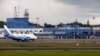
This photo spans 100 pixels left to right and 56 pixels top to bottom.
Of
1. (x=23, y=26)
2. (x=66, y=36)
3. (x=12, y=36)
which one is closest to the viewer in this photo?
(x=12, y=36)

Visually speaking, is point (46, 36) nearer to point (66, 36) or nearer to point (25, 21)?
point (66, 36)

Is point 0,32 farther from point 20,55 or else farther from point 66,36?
point 20,55

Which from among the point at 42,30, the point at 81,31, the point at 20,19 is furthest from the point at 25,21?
the point at 81,31

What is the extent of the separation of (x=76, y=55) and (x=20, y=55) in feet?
21.0

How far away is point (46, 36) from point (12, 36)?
41.6 metres

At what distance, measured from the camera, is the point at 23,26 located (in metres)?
179

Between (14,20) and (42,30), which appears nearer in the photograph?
(42,30)

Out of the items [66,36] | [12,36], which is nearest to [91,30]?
[66,36]

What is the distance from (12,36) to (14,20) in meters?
63.6

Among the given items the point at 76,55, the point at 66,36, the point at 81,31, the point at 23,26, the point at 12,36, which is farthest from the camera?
the point at 23,26

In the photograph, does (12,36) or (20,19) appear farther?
(20,19)

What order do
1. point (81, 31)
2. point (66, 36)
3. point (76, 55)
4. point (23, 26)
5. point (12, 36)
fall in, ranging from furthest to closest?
point (23, 26)
point (81, 31)
point (66, 36)
point (12, 36)
point (76, 55)

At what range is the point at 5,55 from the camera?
138 ft

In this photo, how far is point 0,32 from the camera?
524 feet
